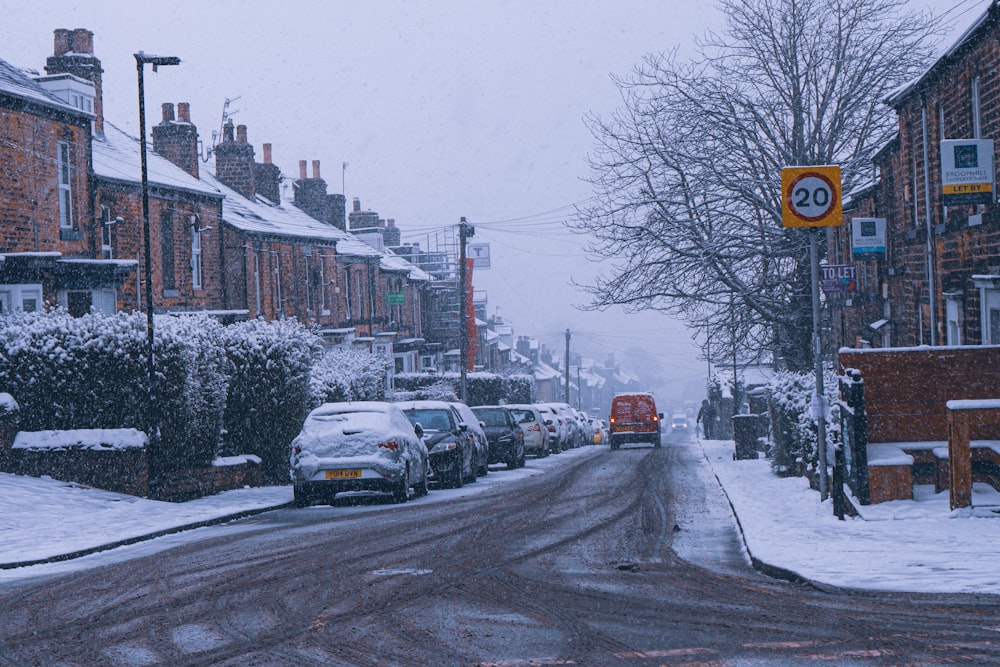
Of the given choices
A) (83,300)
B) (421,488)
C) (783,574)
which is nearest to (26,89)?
(83,300)

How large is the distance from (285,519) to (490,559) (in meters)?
5.66

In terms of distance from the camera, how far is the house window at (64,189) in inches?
1143

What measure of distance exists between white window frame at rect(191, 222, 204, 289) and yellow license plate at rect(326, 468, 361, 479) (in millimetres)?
20893

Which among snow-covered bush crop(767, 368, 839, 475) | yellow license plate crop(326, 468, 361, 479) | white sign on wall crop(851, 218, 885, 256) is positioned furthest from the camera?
white sign on wall crop(851, 218, 885, 256)

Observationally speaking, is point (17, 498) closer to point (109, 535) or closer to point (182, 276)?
point (109, 535)

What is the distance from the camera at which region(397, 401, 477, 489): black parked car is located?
21.4 metres

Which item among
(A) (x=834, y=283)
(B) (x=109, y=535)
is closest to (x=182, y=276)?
(B) (x=109, y=535)

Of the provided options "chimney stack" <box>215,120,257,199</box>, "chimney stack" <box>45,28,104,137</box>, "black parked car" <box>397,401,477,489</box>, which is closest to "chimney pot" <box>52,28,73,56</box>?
"chimney stack" <box>45,28,104,137</box>

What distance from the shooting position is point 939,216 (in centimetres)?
2097

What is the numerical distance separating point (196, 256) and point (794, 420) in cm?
2355

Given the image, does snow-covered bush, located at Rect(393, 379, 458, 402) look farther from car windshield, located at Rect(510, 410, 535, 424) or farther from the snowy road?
the snowy road

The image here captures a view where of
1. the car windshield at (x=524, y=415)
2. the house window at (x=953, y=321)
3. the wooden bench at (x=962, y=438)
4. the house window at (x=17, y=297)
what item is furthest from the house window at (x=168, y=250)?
the wooden bench at (x=962, y=438)

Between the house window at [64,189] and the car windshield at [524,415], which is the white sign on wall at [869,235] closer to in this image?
the car windshield at [524,415]

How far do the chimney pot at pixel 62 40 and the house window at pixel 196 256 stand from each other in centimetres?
634
